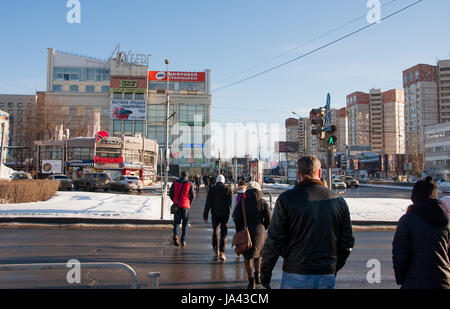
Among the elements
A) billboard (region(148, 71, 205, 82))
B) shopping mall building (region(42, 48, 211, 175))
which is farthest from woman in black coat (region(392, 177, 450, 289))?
billboard (region(148, 71, 205, 82))

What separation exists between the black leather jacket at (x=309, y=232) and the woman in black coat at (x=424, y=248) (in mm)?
567

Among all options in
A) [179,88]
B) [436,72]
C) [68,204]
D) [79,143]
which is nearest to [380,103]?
[436,72]

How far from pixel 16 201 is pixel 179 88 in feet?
225

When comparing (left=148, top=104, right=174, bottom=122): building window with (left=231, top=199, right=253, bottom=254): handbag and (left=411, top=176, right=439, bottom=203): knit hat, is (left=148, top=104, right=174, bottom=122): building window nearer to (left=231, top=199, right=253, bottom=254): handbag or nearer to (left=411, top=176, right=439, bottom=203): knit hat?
(left=231, top=199, right=253, bottom=254): handbag

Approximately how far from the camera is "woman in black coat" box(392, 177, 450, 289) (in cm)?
325


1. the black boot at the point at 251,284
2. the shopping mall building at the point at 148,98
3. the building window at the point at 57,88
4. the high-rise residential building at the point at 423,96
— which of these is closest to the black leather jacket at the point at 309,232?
the black boot at the point at 251,284

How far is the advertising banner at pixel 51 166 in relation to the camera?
43.5 metres

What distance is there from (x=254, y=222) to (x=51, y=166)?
43.9m

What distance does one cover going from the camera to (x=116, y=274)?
248 inches

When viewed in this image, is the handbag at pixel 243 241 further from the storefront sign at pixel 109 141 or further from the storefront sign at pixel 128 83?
the storefront sign at pixel 128 83
